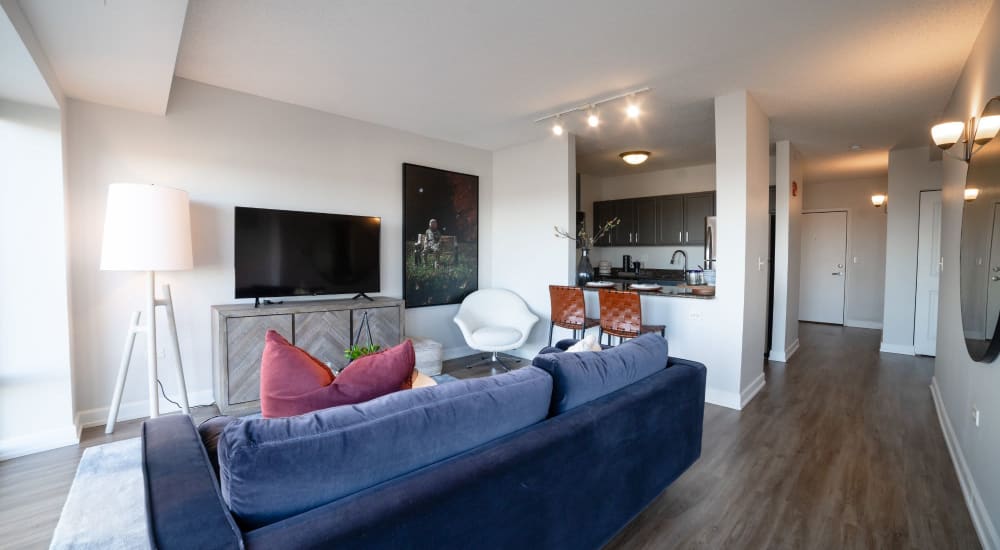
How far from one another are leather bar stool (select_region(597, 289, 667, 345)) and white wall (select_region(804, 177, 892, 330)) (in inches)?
231

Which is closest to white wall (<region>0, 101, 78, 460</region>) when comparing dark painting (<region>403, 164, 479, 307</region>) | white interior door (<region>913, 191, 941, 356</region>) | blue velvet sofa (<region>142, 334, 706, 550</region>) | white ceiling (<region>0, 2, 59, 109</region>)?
white ceiling (<region>0, 2, 59, 109</region>)

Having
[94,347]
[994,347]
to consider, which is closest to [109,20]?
[94,347]

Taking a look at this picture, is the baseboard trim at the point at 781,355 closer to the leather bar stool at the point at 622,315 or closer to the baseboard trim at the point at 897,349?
the baseboard trim at the point at 897,349

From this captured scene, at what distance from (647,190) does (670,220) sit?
851 mm

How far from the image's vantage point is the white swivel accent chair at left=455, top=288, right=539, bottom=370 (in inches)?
182

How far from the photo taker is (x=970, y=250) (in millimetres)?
2332

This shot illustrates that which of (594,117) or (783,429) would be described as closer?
(783,429)

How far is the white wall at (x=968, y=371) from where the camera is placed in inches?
78.3

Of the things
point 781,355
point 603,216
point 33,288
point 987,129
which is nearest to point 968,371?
point 987,129

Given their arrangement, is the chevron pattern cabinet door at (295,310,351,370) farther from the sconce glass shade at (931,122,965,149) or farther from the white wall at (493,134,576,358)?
the sconce glass shade at (931,122,965,149)

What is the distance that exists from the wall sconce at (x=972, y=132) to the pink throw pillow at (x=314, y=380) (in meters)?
2.83

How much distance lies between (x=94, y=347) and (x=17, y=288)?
65 centimetres

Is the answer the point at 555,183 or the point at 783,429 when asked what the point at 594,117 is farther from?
the point at 783,429

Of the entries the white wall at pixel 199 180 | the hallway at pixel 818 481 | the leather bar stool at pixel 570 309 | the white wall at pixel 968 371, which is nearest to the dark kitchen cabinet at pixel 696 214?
the white wall at pixel 968 371
